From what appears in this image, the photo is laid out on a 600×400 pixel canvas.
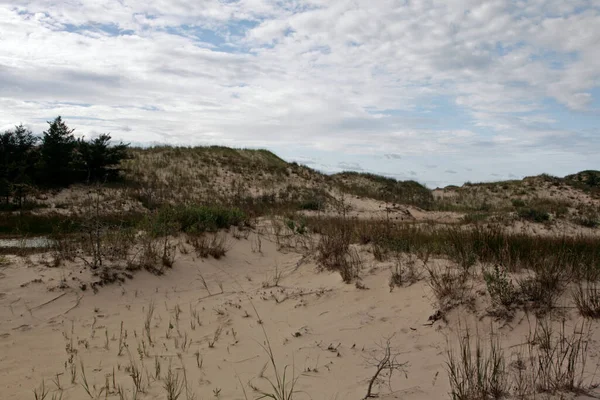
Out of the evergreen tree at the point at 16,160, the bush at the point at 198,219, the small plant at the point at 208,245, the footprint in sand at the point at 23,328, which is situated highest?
the evergreen tree at the point at 16,160

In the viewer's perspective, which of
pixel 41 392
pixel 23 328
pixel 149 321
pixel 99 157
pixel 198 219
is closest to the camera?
pixel 41 392

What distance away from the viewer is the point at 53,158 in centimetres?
2067

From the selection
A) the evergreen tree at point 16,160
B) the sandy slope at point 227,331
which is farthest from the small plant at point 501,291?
the evergreen tree at point 16,160

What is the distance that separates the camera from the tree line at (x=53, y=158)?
19469 millimetres

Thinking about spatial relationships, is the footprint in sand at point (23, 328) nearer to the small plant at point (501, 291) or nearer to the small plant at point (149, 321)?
the small plant at point (149, 321)

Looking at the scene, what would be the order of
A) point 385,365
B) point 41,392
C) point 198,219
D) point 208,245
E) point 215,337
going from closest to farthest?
point 41,392
point 385,365
point 215,337
point 208,245
point 198,219

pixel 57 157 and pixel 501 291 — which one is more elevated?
pixel 57 157

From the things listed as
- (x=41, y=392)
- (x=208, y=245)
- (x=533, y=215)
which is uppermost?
(x=533, y=215)

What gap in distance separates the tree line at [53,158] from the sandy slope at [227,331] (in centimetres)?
1337

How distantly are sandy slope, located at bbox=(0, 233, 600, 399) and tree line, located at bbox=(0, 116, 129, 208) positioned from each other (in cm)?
1337

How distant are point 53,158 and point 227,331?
730 inches

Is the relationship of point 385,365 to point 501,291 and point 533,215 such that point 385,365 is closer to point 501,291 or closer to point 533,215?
point 501,291

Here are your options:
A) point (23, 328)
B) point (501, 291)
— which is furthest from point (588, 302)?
point (23, 328)

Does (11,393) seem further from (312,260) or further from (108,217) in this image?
(108,217)
